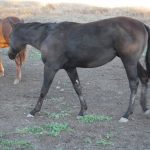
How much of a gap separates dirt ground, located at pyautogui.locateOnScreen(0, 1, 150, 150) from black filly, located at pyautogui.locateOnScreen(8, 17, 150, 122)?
0.51 m

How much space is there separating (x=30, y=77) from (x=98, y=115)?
11.6 ft

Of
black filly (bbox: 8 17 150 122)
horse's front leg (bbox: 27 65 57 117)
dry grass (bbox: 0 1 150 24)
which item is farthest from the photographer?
dry grass (bbox: 0 1 150 24)

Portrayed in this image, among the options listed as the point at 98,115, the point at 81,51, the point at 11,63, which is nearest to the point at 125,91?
the point at 98,115

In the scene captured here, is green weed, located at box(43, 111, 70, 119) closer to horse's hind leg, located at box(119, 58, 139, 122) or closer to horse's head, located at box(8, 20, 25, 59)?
horse's hind leg, located at box(119, 58, 139, 122)

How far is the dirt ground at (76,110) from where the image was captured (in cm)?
620

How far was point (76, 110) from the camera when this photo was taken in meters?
7.90

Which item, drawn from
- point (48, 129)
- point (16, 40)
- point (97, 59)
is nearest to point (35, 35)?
point (16, 40)

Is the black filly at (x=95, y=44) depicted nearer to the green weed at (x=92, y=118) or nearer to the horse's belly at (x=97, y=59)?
the horse's belly at (x=97, y=59)

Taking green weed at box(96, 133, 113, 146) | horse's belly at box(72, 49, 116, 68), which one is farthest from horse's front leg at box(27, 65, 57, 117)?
green weed at box(96, 133, 113, 146)

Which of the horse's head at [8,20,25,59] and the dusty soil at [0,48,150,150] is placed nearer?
the dusty soil at [0,48,150,150]

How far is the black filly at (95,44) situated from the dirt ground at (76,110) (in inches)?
19.9

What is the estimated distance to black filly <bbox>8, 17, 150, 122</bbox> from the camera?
22.9 ft

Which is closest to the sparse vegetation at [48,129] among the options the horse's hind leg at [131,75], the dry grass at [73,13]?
the horse's hind leg at [131,75]

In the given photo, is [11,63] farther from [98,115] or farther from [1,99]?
[98,115]
